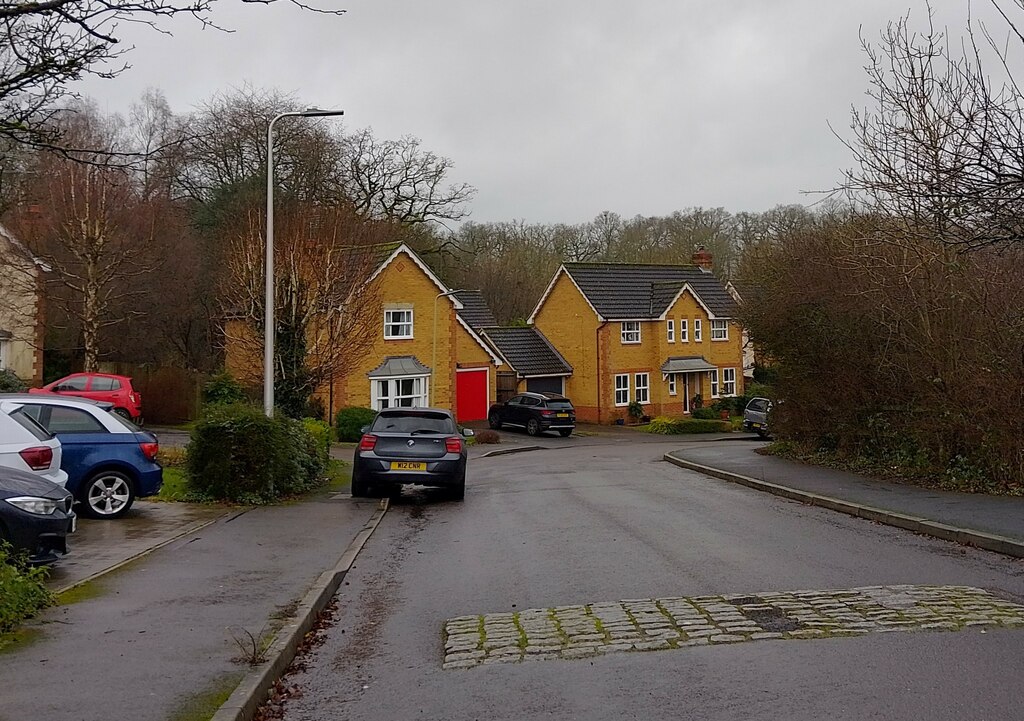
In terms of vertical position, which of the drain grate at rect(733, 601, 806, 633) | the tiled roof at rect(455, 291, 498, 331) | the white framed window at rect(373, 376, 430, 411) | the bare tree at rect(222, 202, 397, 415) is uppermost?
the tiled roof at rect(455, 291, 498, 331)

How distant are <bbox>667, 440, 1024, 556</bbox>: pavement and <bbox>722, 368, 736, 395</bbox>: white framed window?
32141 millimetres

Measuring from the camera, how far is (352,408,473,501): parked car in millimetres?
16766

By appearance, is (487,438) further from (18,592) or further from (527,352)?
(18,592)

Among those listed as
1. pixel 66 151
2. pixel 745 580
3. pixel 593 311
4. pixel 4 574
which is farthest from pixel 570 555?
pixel 593 311

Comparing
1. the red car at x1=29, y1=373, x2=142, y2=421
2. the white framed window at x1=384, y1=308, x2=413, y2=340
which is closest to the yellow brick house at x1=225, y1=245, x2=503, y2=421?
the white framed window at x1=384, y1=308, x2=413, y2=340

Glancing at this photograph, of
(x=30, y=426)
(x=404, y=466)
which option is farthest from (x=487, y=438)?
(x=30, y=426)

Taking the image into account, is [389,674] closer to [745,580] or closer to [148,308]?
[745,580]

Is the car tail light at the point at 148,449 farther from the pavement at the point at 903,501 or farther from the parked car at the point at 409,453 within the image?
the pavement at the point at 903,501

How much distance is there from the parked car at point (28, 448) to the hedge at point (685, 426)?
3650 centimetres

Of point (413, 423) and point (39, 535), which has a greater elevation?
point (413, 423)

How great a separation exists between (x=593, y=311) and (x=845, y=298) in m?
30.5

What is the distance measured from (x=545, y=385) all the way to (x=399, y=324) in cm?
1309

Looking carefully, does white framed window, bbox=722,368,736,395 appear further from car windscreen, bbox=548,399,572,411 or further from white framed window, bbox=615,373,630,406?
car windscreen, bbox=548,399,572,411

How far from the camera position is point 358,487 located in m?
17.3
